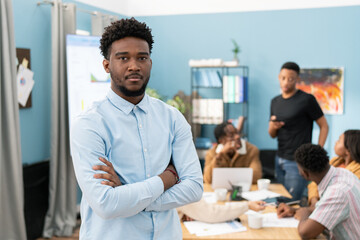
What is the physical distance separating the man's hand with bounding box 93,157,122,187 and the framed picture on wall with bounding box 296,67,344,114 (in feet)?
16.3

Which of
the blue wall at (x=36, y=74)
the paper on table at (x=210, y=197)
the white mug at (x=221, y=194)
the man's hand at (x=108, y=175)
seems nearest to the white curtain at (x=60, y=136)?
the blue wall at (x=36, y=74)

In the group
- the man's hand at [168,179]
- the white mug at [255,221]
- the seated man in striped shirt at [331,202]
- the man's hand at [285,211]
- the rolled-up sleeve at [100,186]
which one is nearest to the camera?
the rolled-up sleeve at [100,186]

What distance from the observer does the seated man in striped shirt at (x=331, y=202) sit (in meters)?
2.18

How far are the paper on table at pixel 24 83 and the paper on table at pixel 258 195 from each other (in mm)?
2358

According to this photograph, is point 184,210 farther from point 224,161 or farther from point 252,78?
point 252,78

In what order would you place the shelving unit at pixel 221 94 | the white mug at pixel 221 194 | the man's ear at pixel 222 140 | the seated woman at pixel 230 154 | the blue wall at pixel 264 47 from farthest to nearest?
the shelving unit at pixel 221 94, the blue wall at pixel 264 47, the man's ear at pixel 222 140, the seated woman at pixel 230 154, the white mug at pixel 221 194

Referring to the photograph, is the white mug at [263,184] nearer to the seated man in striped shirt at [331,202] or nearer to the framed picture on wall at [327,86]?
the seated man in striped shirt at [331,202]

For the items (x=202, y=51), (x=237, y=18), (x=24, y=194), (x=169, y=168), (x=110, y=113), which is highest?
(x=237, y=18)

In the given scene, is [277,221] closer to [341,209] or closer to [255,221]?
[255,221]

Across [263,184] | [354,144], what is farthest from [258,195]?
[354,144]

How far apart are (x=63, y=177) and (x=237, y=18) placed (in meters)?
3.46

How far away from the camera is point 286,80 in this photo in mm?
3645

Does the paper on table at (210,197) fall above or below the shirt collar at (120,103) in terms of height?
below

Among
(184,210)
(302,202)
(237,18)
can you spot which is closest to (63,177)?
(184,210)
